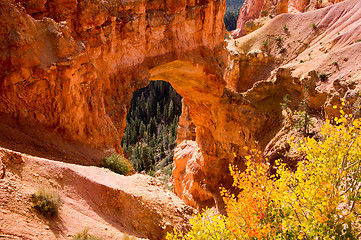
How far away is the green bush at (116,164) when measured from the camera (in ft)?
36.6

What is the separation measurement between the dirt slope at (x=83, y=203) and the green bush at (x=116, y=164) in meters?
0.87

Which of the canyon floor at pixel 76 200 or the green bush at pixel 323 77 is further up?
the green bush at pixel 323 77

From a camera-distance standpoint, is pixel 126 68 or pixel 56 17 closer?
pixel 56 17

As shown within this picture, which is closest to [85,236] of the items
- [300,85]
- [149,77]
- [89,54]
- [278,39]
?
[89,54]

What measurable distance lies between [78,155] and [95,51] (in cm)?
562

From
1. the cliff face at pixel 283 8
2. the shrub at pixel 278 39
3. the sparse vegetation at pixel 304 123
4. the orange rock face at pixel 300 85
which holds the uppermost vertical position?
the cliff face at pixel 283 8

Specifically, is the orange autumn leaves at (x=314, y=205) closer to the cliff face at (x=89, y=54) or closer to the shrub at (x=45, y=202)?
the shrub at (x=45, y=202)

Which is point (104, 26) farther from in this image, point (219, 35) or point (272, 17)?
point (272, 17)

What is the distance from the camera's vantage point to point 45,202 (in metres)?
6.29

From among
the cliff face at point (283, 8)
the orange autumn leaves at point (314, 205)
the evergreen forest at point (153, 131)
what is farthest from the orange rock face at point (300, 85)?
the evergreen forest at point (153, 131)

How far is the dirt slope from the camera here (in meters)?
5.82

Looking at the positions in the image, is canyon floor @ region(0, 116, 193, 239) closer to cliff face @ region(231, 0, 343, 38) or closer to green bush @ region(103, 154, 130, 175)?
green bush @ region(103, 154, 130, 175)

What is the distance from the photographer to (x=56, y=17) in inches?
460

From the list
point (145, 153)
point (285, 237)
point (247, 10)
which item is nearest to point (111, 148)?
point (285, 237)
